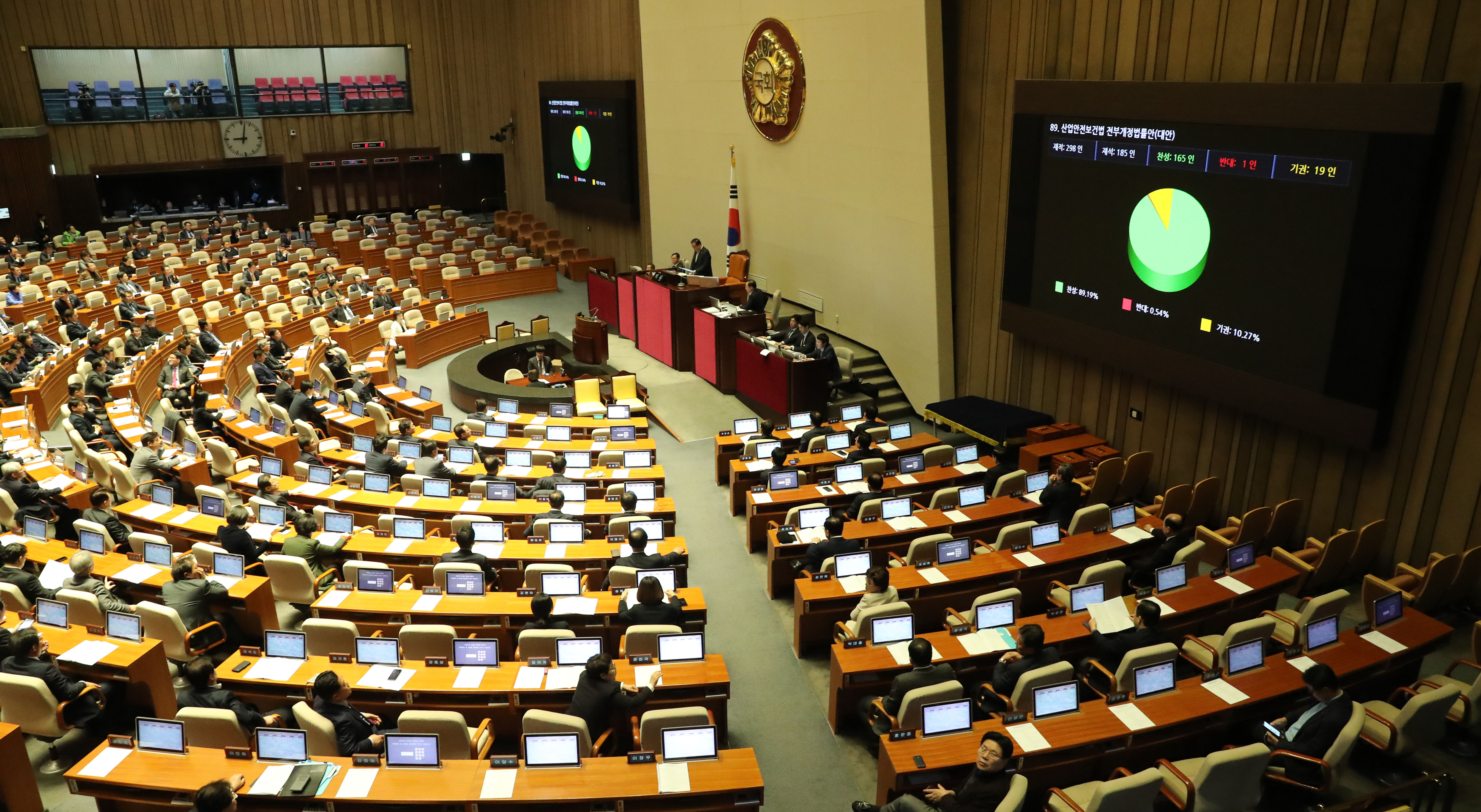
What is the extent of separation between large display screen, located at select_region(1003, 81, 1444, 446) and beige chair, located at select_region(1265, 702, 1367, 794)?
150 inches

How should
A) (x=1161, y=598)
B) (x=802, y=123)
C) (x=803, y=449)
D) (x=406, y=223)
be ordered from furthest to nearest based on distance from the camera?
(x=406, y=223) < (x=802, y=123) < (x=803, y=449) < (x=1161, y=598)

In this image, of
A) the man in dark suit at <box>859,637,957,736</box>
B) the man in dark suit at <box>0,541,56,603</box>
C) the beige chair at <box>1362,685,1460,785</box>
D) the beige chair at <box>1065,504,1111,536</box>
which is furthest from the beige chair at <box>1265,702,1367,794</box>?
the man in dark suit at <box>0,541,56,603</box>

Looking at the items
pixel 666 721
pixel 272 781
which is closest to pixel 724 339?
pixel 666 721

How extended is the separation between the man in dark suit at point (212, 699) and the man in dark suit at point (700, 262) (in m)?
12.0

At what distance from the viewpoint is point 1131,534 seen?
906 centimetres

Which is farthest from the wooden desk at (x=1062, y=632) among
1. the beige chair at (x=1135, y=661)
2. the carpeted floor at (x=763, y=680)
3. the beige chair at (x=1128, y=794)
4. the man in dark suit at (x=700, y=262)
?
the man in dark suit at (x=700, y=262)

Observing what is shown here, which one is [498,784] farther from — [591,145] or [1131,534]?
[591,145]

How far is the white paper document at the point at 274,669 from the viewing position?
671cm

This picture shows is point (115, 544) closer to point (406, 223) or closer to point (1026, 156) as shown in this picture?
point (1026, 156)

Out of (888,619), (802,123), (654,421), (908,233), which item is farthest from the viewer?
(802,123)

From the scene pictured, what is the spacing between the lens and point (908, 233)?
45.4 ft

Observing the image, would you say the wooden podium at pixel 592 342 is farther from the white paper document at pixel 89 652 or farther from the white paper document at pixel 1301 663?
the white paper document at pixel 1301 663

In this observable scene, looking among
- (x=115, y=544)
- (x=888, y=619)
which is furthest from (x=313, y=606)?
(x=888, y=619)

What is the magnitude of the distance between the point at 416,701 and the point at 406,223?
22596 mm
